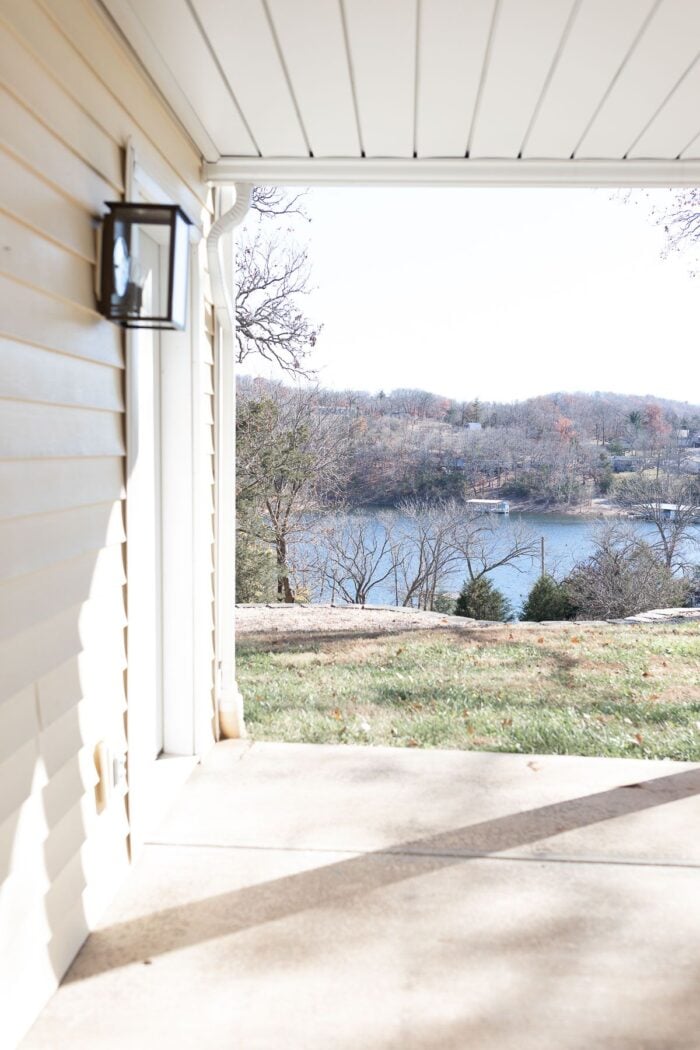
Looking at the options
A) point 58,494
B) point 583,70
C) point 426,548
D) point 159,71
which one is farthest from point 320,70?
point 426,548

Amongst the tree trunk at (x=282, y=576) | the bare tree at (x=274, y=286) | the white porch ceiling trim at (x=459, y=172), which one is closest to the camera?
the white porch ceiling trim at (x=459, y=172)

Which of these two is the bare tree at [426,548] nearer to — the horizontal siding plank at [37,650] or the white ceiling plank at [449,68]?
the white ceiling plank at [449,68]

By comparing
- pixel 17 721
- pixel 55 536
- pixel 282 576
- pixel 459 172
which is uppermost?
pixel 459 172

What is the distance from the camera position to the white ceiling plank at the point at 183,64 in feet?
7.04

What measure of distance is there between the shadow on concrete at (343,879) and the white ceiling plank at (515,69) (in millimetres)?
2229

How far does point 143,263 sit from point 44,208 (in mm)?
476

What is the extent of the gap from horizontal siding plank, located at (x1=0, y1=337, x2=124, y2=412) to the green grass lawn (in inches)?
89.7

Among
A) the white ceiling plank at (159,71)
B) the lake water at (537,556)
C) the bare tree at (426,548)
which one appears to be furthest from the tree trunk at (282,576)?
the white ceiling plank at (159,71)

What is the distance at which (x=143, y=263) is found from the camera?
2.28 metres

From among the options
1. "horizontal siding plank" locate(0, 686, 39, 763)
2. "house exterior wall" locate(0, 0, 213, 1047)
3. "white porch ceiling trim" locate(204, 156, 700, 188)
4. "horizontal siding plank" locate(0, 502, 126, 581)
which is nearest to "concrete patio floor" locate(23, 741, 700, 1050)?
"house exterior wall" locate(0, 0, 213, 1047)

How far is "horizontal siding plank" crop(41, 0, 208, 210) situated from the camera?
1.97m

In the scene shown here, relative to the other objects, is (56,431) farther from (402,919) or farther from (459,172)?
(459,172)

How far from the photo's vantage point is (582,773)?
10.9 feet

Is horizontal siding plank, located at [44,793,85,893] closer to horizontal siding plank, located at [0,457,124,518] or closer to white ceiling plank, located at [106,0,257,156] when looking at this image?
horizontal siding plank, located at [0,457,124,518]
